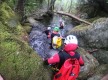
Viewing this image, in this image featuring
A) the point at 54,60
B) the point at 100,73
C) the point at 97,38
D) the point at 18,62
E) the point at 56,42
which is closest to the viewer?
the point at 18,62

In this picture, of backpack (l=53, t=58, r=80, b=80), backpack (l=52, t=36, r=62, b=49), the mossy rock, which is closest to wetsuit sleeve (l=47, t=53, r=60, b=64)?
backpack (l=53, t=58, r=80, b=80)

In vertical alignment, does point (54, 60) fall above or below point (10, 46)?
below

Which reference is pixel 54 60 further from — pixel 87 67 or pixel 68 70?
pixel 87 67

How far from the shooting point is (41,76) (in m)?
5.48

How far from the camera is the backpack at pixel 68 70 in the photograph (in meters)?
5.43

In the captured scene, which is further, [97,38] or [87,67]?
[97,38]

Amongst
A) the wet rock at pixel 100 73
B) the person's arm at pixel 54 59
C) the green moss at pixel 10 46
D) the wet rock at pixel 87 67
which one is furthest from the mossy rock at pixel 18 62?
the wet rock at pixel 100 73

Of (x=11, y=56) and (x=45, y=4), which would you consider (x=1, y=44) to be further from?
(x=45, y=4)

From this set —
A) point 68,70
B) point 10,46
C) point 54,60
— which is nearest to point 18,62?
point 10,46

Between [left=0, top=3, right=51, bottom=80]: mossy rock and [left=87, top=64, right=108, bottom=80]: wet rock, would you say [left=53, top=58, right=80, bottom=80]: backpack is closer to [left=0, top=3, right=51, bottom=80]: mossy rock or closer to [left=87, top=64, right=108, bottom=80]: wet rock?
[left=0, top=3, right=51, bottom=80]: mossy rock

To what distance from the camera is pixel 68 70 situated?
545 cm

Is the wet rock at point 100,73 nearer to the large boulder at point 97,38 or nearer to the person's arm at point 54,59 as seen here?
the large boulder at point 97,38

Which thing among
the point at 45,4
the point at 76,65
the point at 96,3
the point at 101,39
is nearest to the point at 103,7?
the point at 96,3

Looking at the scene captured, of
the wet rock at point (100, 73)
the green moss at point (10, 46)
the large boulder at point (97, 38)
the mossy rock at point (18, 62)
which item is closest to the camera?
the mossy rock at point (18, 62)
